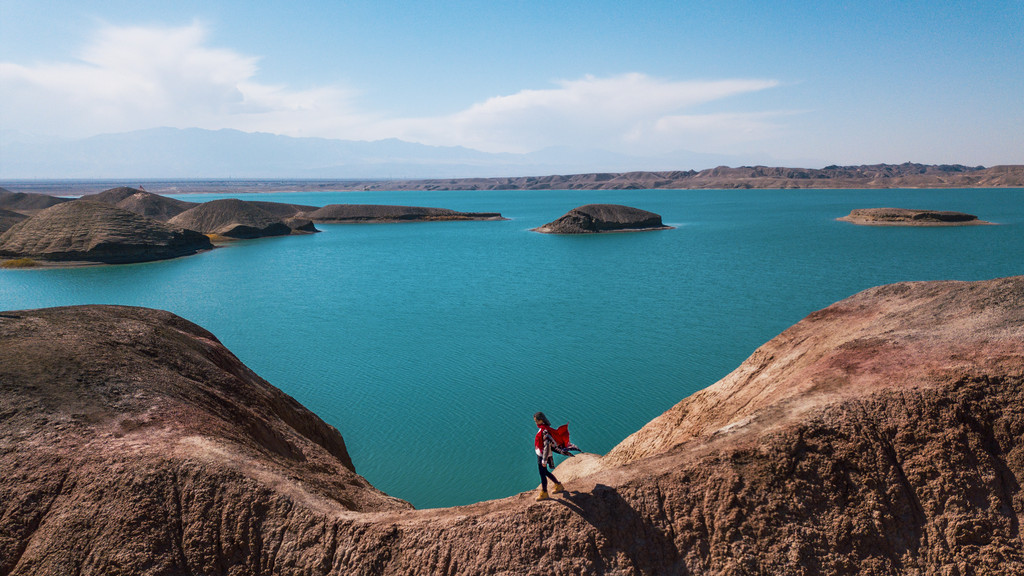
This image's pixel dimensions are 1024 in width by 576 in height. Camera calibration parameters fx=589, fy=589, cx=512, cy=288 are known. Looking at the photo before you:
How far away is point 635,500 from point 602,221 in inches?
4101

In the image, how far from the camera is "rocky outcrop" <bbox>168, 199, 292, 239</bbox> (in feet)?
365

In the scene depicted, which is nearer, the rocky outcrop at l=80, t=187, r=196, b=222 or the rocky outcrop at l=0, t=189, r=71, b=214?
the rocky outcrop at l=80, t=187, r=196, b=222

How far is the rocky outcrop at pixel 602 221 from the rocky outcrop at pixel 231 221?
52.9 meters

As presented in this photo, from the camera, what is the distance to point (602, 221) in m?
112

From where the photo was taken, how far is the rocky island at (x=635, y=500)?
10219 millimetres

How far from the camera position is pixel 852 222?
11450 centimetres

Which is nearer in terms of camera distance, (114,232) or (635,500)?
(635,500)

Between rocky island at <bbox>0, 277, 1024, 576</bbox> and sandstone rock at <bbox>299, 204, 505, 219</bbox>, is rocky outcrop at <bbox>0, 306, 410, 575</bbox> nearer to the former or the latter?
rocky island at <bbox>0, 277, 1024, 576</bbox>

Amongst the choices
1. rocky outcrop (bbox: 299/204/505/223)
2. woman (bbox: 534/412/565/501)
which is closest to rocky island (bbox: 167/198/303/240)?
rocky outcrop (bbox: 299/204/505/223)

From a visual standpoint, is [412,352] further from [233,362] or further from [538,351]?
[233,362]

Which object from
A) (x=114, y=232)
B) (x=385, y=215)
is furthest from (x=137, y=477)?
(x=385, y=215)

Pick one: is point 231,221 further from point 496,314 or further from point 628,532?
point 628,532

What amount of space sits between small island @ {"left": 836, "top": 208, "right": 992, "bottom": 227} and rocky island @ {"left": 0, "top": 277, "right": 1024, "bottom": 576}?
110 meters

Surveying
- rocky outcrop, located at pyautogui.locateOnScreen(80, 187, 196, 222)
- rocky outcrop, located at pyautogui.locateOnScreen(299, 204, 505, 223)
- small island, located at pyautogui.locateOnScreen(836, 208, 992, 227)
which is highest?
rocky outcrop, located at pyautogui.locateOnScreen(80, 187, 196, 222)
